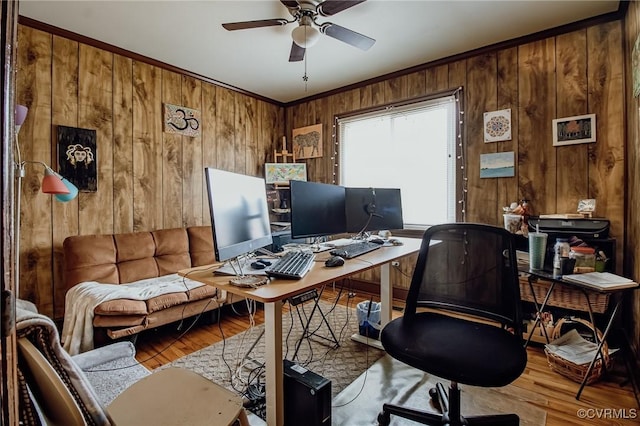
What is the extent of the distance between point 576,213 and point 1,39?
3.29 m

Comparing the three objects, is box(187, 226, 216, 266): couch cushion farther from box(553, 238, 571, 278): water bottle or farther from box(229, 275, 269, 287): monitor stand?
box(553, 238, 571, 278): water bottle

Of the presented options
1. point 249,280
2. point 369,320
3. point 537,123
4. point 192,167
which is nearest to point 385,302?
point 369,320

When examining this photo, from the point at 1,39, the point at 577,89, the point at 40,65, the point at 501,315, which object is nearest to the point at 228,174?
the point at 1,39

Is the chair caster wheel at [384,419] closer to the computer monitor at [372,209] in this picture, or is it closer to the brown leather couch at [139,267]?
the computer monitor at [372,209]

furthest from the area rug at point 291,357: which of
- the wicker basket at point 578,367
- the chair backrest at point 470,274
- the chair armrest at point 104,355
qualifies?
the wicker basket at point 578,367

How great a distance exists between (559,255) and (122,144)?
3800 mm

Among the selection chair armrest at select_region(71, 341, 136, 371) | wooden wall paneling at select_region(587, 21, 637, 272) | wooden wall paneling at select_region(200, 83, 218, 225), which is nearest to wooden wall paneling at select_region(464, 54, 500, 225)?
wooden wall paneling at select_region(587, 21, 637, 272)

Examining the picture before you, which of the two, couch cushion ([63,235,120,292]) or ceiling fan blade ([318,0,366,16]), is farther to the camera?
couch cushion ([63,235,120,292])

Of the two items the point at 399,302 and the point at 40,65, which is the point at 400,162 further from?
the point at 40,65

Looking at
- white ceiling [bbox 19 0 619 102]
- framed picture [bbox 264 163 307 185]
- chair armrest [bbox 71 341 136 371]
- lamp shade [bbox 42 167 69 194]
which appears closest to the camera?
lamp shade [bbox 42 167 69 194]

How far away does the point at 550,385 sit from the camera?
1.87 m

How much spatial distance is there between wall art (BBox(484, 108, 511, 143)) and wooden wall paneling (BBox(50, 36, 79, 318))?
3.79m

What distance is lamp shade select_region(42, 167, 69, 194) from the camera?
1889 millimetres

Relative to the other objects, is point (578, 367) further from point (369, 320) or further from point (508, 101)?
point (508, 101)
